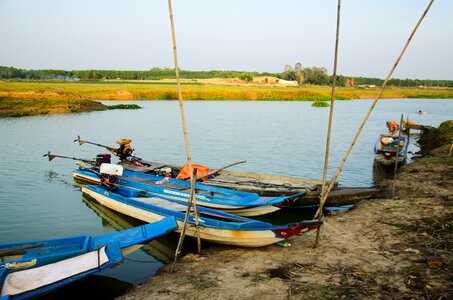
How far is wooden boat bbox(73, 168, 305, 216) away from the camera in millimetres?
9578

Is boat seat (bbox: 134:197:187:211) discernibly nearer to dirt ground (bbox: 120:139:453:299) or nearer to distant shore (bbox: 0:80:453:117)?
dirt ground (bbox: 120:139:453:299)

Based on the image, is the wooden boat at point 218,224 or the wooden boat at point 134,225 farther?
the wooden boat at point 134,225

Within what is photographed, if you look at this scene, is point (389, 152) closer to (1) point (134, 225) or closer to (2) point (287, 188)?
(2) point (287, 188)

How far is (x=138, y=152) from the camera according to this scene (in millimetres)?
21641

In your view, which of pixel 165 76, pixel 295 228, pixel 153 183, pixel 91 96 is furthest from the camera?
pixel 165 76

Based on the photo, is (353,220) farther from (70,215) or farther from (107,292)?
(70,215)

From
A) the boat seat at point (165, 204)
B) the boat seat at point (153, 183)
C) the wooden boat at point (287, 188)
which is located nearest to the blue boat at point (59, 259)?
the boat seat at point (165, 204)

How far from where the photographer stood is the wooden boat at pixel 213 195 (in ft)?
31.4

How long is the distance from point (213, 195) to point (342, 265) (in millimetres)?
4965

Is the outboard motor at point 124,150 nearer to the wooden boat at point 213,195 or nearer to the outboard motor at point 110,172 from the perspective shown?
the wooden boat at point 213,195

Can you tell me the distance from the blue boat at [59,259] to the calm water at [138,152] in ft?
4.01

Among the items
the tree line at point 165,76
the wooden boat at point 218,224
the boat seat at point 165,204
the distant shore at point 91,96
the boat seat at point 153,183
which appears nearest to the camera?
the wooden boat at point 218,224

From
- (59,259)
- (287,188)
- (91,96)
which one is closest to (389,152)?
(287,188)

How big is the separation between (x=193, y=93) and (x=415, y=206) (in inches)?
2164
